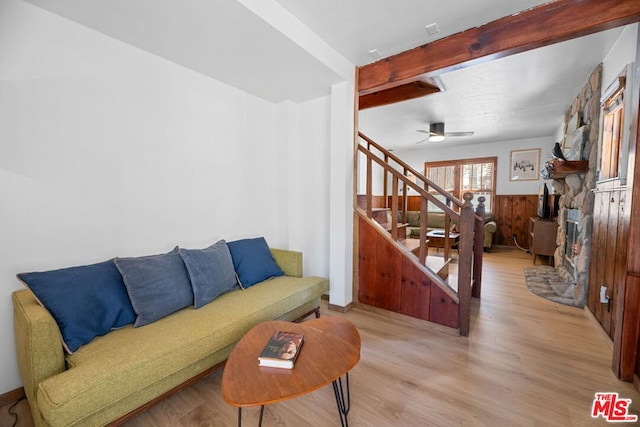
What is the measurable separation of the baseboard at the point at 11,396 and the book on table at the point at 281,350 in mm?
1536

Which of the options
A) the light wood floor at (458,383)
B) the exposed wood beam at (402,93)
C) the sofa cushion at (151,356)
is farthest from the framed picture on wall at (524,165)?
the sofa cushion at (151,356)

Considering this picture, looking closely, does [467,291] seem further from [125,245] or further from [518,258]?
A: [518,258]

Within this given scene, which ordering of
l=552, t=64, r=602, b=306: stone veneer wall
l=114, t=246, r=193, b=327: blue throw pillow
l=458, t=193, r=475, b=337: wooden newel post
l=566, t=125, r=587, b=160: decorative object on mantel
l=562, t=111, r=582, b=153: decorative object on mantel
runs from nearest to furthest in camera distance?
1. l=114, t=246, r=193, b=327: blue throw pillow
2. l=458, t=193, r=475, b=337: wooden newel post
3. l=552, t=64, r=602, b=306: stone veneer wall
4. l=566, t=125, r=587, b=160: decorative object on mantel
5. l=562, t=111, r=582, b=153: decorative object on mantel

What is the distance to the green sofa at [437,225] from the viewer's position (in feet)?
17.9

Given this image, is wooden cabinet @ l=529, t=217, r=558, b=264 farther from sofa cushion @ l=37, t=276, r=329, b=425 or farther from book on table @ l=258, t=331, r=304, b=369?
→ book on table @ l=258, t=331, r=304, b=369

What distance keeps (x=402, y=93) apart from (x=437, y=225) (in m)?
3.92

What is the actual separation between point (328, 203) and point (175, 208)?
151 centimetres

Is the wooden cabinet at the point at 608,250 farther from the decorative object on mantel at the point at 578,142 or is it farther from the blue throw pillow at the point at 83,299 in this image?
the blue throw pillow at the point at 83,299

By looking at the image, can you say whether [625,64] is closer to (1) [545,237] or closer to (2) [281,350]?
(1) [545,237]

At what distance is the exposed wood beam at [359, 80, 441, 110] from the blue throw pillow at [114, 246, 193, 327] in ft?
9.39

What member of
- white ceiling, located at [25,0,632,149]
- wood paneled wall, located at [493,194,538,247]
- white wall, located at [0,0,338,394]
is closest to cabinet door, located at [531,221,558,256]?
wood paneled wall, located at [493,194,538,247]

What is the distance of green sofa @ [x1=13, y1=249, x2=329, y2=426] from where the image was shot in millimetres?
1024

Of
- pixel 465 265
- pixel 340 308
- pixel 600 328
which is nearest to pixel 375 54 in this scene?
pixel 465 265

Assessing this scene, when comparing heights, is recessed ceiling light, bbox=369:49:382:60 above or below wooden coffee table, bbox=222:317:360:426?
above
